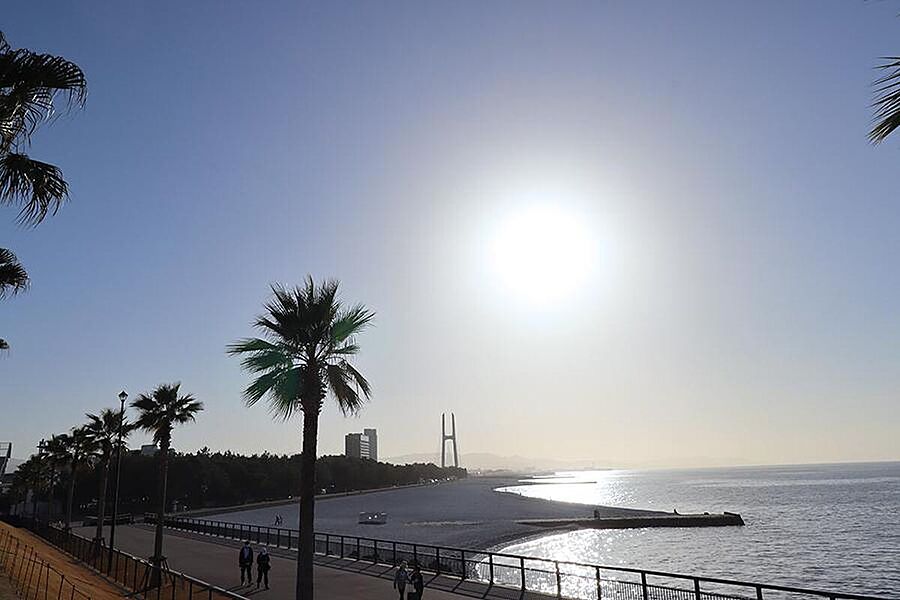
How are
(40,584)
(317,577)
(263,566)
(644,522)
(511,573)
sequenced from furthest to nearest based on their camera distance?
1. (644,522)
2. (511,573)
3. (317,577)
4. (40,584)
5. (263,566)

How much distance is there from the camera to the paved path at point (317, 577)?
75.4 ft

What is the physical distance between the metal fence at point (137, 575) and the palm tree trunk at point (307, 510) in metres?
1.61

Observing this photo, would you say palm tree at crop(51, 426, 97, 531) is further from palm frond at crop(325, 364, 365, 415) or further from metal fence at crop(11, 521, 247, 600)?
palm frond at crop(325, 364, 365, 415)

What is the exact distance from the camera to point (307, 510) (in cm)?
1764

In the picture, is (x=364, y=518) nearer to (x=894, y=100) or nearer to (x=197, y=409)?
(x=197, y=409)

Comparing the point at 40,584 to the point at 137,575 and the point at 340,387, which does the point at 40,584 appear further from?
the point at 340,387

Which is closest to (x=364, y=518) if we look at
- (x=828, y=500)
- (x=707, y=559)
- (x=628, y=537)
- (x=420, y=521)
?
(x=420, y=521)

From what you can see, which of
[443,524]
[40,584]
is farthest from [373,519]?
[40,584]

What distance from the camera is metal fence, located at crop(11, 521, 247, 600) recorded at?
2036 cm

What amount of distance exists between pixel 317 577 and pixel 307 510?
11478 mm

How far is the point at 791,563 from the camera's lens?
49.8 metres

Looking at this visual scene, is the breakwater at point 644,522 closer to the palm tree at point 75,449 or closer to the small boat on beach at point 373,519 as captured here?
the small boat on beach at point 373,519

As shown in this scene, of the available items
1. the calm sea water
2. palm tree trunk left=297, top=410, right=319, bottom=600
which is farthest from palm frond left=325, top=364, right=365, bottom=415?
the calm sea water

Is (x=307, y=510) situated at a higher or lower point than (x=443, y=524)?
higher
